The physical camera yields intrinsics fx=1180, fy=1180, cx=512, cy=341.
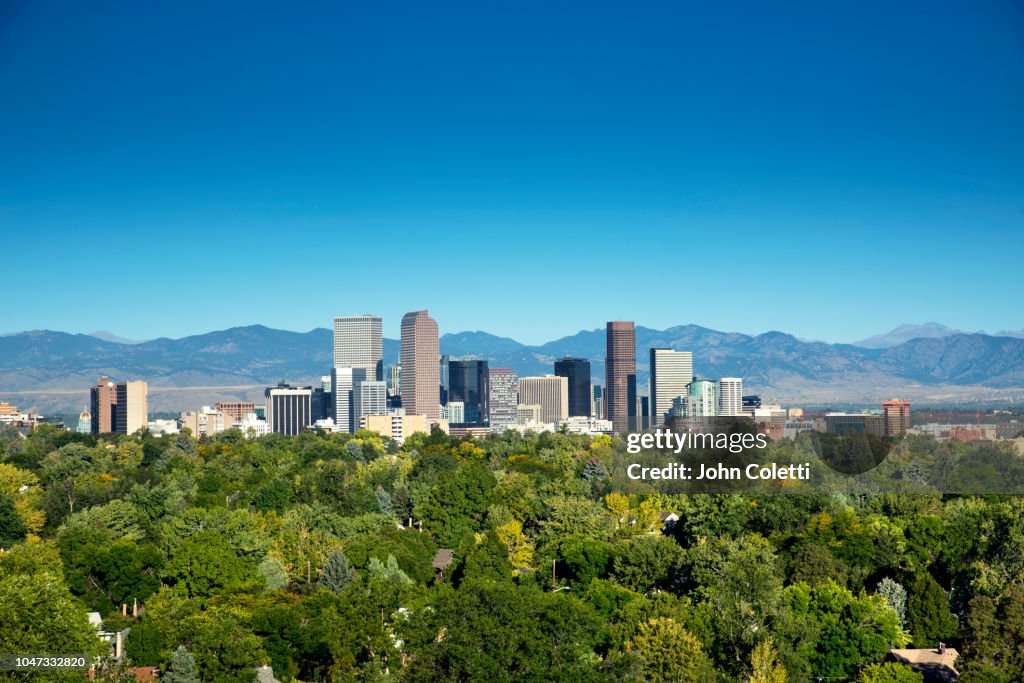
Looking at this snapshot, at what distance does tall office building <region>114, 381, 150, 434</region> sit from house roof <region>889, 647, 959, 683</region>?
519 ft

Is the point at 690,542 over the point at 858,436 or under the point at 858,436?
under

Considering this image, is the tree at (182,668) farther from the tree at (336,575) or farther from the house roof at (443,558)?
the house roof at (443,558)

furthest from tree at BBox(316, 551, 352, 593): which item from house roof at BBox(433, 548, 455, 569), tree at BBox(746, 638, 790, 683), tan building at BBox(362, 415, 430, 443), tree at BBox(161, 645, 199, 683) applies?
tan building at BBox(362, 415, 430, 443)

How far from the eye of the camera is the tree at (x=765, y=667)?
23.5 m

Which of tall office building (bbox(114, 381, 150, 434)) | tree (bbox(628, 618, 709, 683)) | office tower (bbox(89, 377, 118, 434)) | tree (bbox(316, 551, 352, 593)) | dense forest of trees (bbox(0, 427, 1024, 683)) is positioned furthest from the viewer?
office tower (bbox(89, 377, 118, 434))

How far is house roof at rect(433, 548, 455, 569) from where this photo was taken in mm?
41506

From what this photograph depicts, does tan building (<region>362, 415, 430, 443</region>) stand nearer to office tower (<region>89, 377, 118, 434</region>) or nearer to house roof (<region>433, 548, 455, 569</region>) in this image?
office tower (<region>89, 377, 118, 434</region>)

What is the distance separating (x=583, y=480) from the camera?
59.8 meters

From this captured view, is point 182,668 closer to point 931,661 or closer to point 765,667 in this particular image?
point 765,667

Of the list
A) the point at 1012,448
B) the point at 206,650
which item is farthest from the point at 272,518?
the point at 1012,448

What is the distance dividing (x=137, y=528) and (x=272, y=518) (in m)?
4.80

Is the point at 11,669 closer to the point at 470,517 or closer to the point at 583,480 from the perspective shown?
the point at 470,517

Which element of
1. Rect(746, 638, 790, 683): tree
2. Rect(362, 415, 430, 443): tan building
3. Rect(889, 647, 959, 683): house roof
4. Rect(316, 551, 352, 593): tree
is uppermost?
Rect(362, 415, 430, 443): tan building

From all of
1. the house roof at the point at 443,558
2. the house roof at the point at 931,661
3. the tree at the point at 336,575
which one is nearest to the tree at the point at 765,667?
the house roof at the point at 931,661
